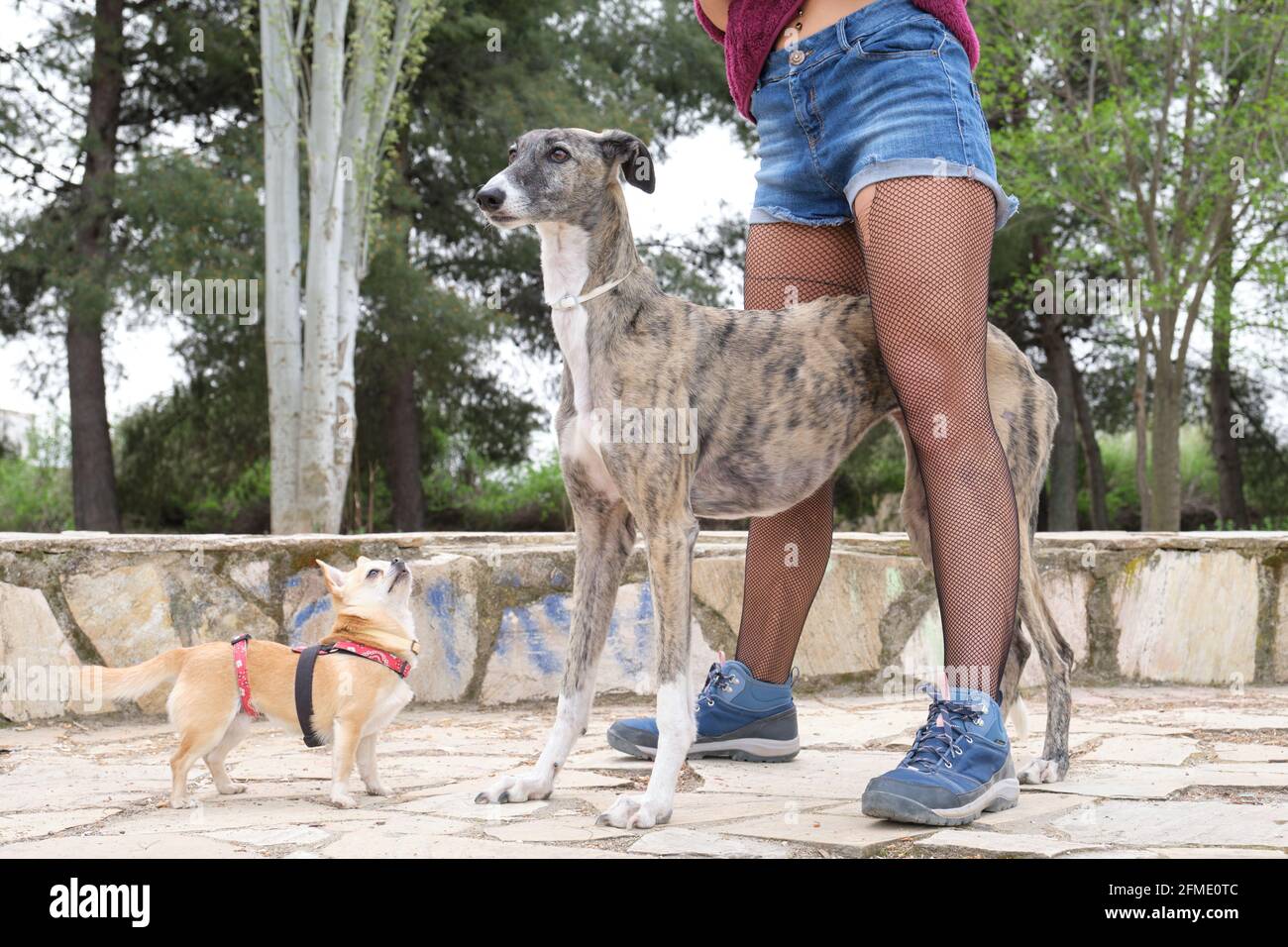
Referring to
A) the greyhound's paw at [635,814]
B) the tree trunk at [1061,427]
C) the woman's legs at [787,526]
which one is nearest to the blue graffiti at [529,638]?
the woman's legs at [787,526]

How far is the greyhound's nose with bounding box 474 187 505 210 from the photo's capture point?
2701mm

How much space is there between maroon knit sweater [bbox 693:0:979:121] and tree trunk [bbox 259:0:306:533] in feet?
25.9

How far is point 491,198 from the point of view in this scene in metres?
2.71

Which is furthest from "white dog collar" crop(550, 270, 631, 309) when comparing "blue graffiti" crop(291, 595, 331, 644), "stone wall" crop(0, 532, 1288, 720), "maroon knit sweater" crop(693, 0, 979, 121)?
"blue graffiti" crop(291, 595, 331, 644)

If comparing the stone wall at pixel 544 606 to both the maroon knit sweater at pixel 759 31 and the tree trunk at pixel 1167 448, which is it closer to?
the maroon knit sweater at pixel 759 31

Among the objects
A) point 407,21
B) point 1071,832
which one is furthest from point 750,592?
point 407,21

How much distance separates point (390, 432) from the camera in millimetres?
13562

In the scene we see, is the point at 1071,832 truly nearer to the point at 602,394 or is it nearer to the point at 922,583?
the point at 602,394

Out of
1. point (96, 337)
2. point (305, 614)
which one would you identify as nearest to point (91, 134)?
point (96, 337)

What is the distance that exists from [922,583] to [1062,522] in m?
9.41

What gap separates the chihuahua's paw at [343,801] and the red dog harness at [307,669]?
1.01 ft

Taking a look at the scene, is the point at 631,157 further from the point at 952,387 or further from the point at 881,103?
the point at 952,387

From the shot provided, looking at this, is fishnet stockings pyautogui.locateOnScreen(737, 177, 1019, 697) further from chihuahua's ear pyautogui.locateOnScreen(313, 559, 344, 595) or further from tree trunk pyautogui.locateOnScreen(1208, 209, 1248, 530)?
tree trunk pyautogui.locateOnScreen(1208, 209, 1248, 530)

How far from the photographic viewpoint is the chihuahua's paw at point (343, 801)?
280 cm
